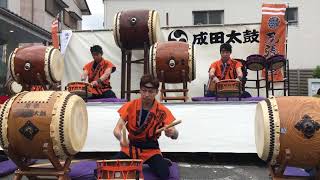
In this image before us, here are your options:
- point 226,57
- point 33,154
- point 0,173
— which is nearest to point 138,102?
point 33,154

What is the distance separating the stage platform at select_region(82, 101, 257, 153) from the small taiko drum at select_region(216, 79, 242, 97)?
1.46ft

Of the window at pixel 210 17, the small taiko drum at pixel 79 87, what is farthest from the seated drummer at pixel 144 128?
the window at pixel 210 17

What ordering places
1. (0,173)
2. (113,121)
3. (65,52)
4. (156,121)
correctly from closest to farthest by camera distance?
(156,121) < (0,173) < (113,121) < (65,52)

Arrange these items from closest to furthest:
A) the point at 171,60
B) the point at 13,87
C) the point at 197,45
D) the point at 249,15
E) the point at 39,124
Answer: the point at 39,124 < the point at 171,60 < the point at 13,87 < the point at 197,45 < the point at 249,15

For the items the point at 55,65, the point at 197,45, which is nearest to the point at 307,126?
the point at 55,65

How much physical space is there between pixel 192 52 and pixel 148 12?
122cm

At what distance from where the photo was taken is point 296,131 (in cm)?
328

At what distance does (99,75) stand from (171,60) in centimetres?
119

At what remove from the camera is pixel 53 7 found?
62.8 feet

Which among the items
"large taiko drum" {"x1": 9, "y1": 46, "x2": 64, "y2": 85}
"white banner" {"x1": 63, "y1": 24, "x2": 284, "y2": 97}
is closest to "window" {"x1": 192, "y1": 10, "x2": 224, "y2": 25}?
"white banner" {"x1": 63, "y1": 24, "x2": 284, "y2": 97}

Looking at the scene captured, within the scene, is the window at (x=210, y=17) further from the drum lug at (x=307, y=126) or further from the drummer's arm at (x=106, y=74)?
the drum lug at (x=307, y=126)

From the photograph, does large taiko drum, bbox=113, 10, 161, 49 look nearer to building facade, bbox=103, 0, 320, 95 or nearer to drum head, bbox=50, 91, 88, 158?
drum head, bbox=50, 91, 88, 158

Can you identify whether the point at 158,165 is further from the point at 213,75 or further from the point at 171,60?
the point at 213,75

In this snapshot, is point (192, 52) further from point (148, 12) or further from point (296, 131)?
point (296, 131)
